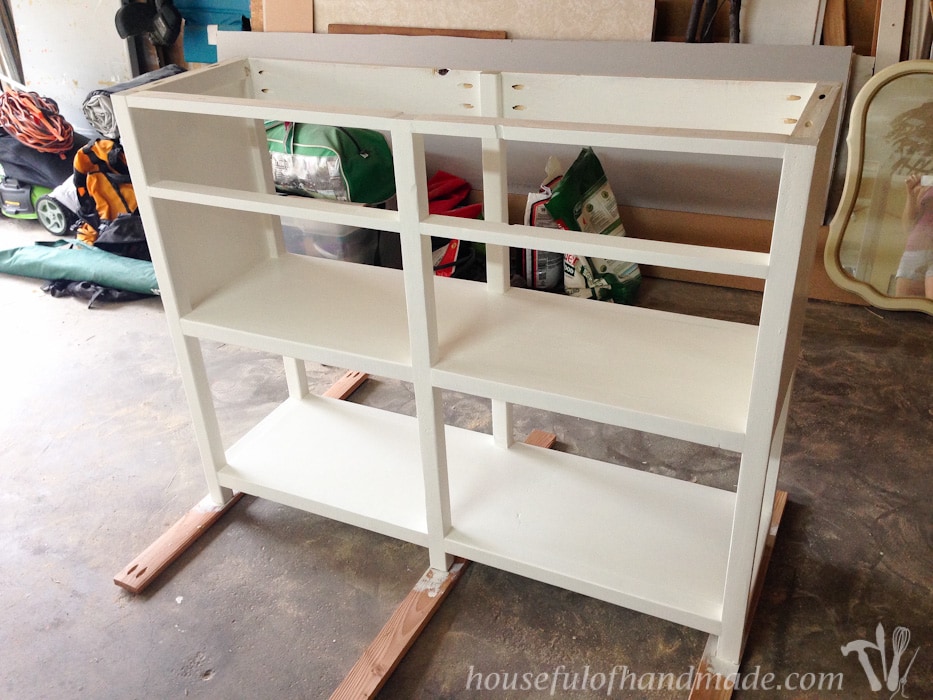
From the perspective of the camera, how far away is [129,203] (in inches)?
138

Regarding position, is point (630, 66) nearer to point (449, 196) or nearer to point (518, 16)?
point (518, 16)

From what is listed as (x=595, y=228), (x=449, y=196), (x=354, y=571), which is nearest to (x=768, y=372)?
(x=354, y=571)

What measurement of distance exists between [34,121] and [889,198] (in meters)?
3.53

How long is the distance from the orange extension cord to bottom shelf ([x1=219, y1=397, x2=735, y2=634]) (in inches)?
91.1

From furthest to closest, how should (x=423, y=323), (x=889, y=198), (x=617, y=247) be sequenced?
(x=889, y=198) → (x=423, y=323) → (x=617, y=247)

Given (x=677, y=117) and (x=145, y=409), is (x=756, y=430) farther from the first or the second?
(x=145, y=409)

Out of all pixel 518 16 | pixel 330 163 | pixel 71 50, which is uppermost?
pixel 518 16

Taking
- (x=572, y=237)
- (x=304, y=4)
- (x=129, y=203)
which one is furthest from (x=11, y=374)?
(x=572, y=237)

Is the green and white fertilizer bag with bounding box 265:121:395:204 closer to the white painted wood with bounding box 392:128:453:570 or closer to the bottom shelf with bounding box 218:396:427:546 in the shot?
the bottom shelf with bounding box 218:396:427:546

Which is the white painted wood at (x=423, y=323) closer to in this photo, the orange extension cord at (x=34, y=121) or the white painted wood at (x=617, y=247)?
the white painted wood at (x=617, y=247)

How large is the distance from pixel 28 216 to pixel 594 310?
3183 millimetres
